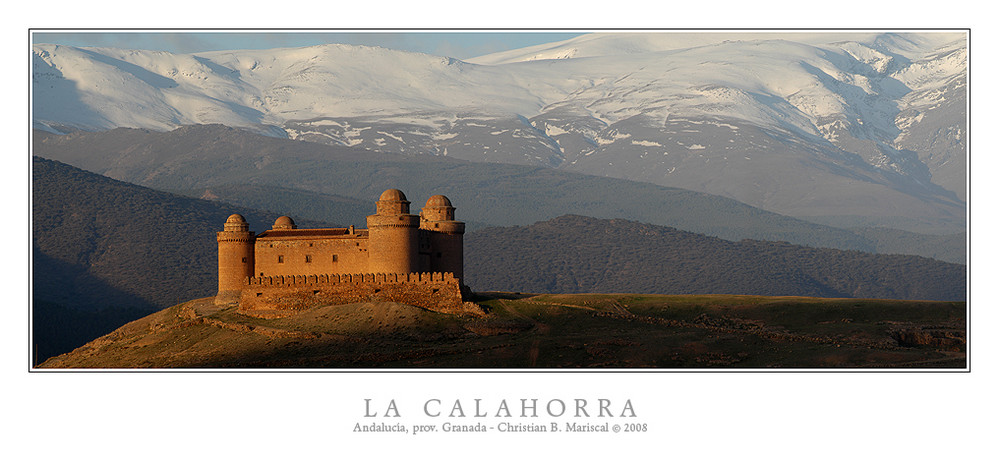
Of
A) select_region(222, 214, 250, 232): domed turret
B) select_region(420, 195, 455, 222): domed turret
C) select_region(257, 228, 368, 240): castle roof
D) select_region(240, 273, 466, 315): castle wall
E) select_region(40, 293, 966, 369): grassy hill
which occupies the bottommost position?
select_region(40, 293, 966, 369): grassy hill

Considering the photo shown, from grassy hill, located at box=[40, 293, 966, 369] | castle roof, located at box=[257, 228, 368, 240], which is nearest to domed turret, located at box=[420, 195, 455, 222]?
castle roof, located at box=[257, 228, 368, 240]

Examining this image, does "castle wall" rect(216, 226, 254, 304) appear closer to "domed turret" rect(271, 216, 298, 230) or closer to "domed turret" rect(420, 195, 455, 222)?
Answer: "domed turret" rect(271, 216, 298, 230)

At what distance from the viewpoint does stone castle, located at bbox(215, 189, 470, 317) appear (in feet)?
318

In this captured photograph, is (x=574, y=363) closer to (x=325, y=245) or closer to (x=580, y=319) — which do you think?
(x=580, y=319)

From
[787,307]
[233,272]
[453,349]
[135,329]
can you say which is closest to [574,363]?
[453,349]

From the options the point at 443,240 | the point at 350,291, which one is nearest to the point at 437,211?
the point at 443,240

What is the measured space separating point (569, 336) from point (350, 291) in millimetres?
15441

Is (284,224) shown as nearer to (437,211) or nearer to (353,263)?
(353,263)

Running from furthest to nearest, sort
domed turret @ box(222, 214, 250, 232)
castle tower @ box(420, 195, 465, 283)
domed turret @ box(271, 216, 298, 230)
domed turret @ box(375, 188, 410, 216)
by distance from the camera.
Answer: domed turret @ box(271, 216, 298, 230) < domed turret @ box(222, 214, 250, 232) < castle tower @ box(420, 195, 465, 283) < domed turret @ box(375, 188, 410, 216)

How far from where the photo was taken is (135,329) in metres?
108

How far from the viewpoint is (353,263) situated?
336ft

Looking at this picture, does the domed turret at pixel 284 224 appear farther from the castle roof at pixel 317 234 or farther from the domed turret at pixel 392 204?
the domed turret at pixel 392 204

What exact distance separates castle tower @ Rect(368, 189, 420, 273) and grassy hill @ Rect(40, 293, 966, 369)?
183 inches

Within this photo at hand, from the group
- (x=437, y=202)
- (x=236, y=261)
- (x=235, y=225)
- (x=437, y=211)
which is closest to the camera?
(x=236, y=261)
